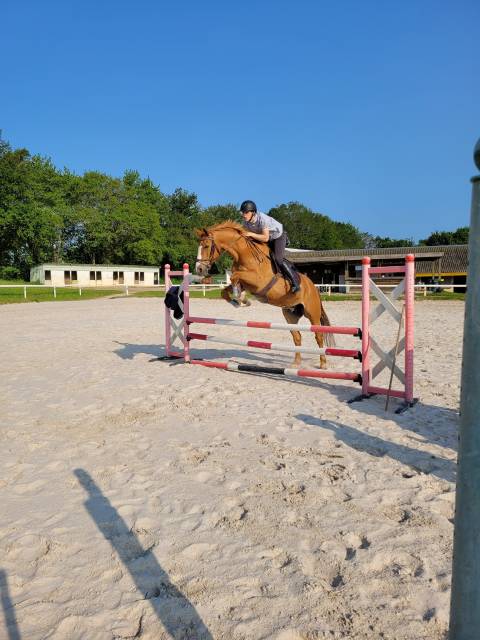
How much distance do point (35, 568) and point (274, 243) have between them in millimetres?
5790

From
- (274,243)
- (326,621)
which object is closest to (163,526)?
(326,621)

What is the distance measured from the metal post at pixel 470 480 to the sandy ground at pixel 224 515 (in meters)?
1.14

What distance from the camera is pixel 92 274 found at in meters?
57.4

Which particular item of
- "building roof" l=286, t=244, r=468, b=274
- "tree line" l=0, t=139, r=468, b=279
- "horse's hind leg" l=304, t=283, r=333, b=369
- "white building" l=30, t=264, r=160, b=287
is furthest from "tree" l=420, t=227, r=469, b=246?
"horse's hind leg" l=304, t=283, r=333, b=369

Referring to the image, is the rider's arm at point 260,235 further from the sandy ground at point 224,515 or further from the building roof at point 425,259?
the building roof at point 425,259

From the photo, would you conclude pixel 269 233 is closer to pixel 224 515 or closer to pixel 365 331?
pixel 365 331

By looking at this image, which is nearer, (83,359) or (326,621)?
(326,621)

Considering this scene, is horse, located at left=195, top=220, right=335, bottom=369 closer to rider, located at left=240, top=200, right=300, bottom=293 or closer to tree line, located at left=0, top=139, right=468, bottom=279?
rider, located at left=240, top=200, right=300, bottom=293

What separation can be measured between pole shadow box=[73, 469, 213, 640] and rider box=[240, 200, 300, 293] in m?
4.80

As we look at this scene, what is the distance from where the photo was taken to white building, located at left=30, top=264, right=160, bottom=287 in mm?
54312

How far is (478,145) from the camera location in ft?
3.07

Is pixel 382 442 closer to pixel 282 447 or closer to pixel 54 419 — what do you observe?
pixel 282 447

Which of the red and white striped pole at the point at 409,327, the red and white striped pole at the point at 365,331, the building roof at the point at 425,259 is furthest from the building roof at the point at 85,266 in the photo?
the red and white striped pole at the point at 409,327

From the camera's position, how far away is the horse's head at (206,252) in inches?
270
